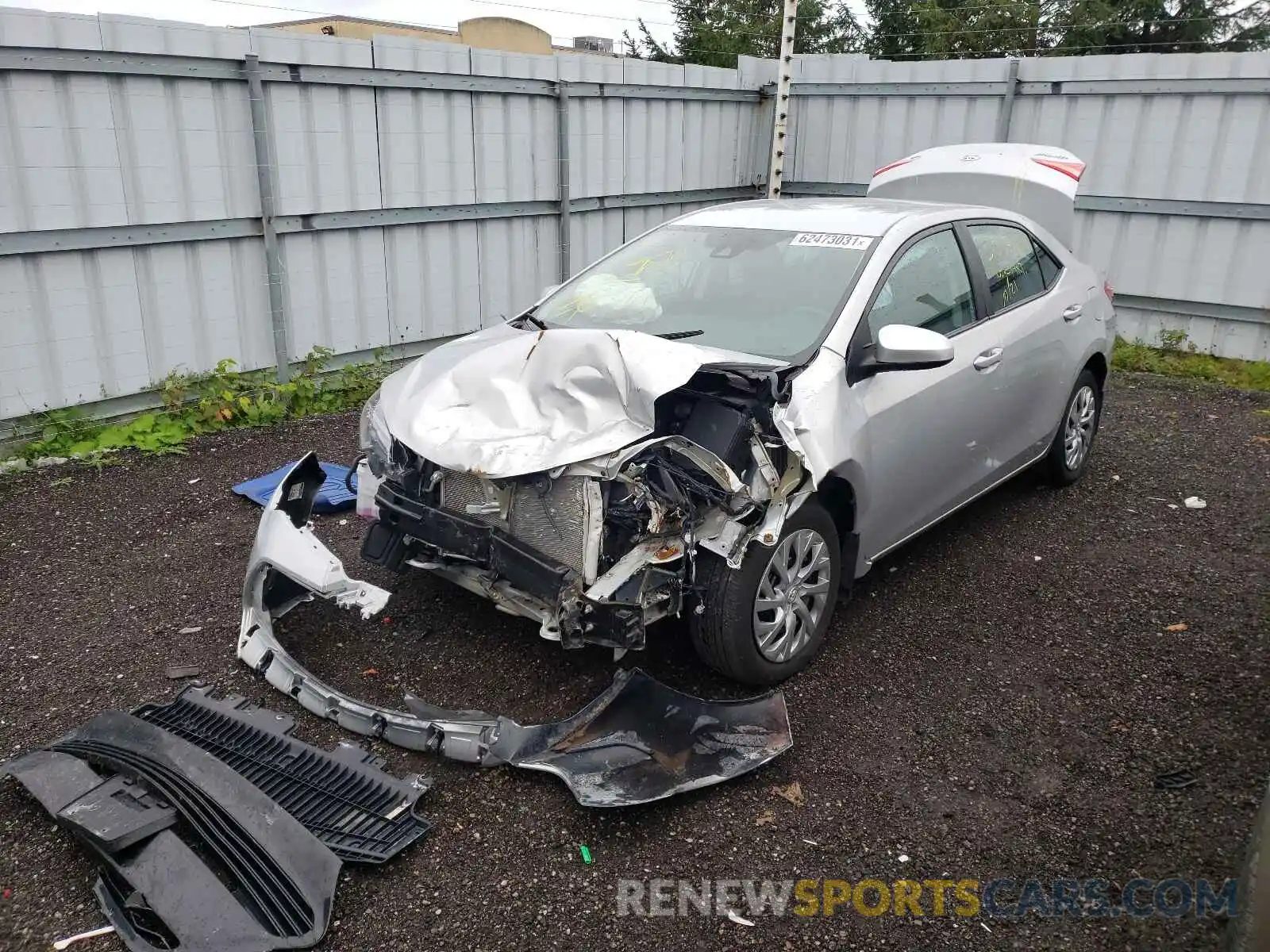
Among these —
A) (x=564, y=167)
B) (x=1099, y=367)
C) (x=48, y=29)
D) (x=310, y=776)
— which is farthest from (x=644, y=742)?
(x=564, y=167)

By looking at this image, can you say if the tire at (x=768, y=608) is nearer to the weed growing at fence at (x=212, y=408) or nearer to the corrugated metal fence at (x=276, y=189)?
the weed growing at fence at (x=212, y=408)

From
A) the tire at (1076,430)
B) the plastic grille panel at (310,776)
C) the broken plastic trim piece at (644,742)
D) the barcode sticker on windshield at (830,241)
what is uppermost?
the barcode sticker on windshield at (830,241)

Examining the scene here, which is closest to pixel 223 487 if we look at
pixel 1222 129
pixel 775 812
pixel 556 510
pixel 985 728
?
pixel 556 510

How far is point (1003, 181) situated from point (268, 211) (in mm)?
4926

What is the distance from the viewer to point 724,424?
11.2 ft

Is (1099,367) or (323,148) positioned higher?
(323,148)

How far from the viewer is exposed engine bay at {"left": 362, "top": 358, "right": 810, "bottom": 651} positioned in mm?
3240

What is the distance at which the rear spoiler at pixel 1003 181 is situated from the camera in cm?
598

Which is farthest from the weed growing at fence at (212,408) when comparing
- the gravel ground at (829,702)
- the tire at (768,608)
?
the tire at (768,608)

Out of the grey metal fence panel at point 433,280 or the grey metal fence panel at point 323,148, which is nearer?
the grey metal fence panel at point 323,148

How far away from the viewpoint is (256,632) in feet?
12.5

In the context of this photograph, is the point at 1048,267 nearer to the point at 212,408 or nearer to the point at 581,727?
the point at 581,727

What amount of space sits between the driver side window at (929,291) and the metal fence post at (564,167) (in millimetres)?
4118

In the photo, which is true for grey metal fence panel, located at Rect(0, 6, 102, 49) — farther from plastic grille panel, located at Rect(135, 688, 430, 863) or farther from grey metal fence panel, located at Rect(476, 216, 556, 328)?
plastic grille panel, located at Rect(135, 688, 430, 863)
